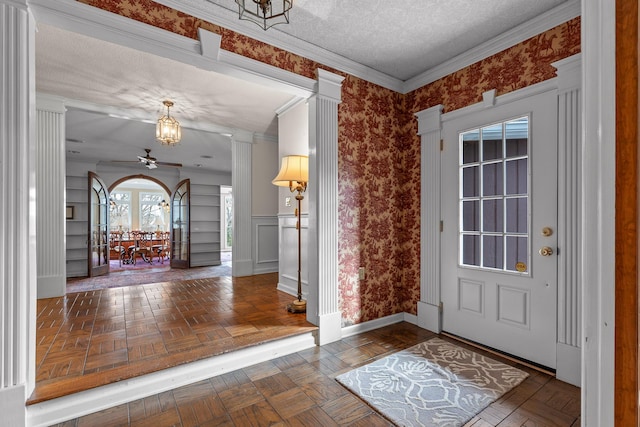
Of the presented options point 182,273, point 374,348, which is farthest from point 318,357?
point 182,273

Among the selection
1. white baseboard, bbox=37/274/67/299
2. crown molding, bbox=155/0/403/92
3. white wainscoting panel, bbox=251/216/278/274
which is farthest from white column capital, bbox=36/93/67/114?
white wainscoting panel, bbox=251/216/278/274

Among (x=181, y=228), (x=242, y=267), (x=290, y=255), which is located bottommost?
(x=242, y=267)

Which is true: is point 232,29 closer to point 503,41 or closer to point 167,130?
point 167,130

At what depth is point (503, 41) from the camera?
8.28 ft

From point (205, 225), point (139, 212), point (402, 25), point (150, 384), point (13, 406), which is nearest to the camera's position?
point (13, 406)

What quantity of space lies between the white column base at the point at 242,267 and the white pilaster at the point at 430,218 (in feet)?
10.6

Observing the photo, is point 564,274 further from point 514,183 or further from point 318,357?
point 318,357

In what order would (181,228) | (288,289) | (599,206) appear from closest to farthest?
(599,206), (288,289), (181,228)

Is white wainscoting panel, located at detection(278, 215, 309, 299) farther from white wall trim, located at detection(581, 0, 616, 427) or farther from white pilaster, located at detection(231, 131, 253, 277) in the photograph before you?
white wall trim, located at detection(581, 0, 616, 427)

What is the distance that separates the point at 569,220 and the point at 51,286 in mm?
5764

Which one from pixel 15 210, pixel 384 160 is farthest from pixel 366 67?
pixel 15 210

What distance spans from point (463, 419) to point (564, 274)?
1.30 meters

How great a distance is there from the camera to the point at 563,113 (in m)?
2.19

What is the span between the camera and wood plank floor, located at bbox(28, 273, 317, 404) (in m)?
2.02
